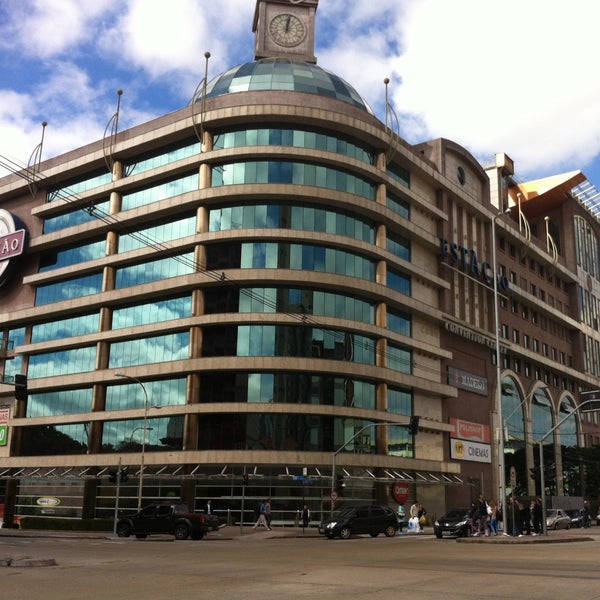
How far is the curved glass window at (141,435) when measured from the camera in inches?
2024

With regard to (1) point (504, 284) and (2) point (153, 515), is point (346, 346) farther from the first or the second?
(1) point (504, 284)

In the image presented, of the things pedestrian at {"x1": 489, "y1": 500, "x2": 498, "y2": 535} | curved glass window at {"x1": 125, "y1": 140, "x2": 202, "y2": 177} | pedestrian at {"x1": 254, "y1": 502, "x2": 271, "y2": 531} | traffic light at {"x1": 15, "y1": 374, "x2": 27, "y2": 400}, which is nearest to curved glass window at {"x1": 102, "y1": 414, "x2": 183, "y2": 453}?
pedestrian at {"x1": 254, "y1": 502, "x2": 271, "y2": 531}

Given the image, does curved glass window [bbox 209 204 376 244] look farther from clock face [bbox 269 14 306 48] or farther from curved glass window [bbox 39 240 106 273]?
clock face [bbox 269 14 306 48]

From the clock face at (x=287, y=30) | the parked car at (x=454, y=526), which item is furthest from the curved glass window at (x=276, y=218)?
the parked car at (x=454, y=526)

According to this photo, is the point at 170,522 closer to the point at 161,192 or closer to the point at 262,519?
the point at 262,519

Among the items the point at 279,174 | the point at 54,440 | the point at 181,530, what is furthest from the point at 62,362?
the point at 181,530

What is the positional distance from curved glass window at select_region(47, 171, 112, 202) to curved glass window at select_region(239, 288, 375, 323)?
60.7 ft

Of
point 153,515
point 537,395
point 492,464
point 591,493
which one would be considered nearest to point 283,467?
point 153,515

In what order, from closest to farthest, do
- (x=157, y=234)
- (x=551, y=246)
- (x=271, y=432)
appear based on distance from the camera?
(x=271, y=432)
(x=157, y=234)
(x=551, y=246)

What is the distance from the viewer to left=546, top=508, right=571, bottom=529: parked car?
49.8 meters

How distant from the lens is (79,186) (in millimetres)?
63438

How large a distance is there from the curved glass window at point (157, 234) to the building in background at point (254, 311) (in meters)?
0.15

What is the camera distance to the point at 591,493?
261ft

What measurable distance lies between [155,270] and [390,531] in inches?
1075
